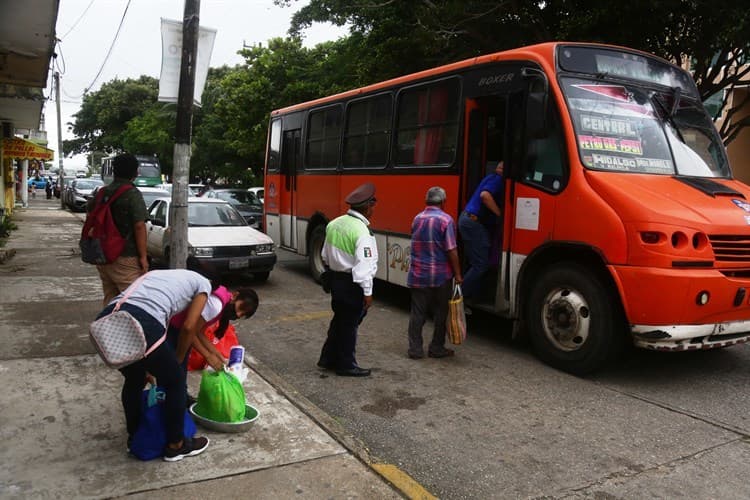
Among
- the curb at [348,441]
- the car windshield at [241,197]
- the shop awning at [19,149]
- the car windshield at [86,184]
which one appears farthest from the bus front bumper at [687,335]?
the car windshield at [86,184]

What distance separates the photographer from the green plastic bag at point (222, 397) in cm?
392

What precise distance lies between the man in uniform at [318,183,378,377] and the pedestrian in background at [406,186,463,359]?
2.51 feet

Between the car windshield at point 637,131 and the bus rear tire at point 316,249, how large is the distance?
5310mm

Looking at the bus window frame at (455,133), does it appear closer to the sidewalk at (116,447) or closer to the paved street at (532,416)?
the paved street at (532,416)

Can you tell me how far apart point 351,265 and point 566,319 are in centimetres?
207

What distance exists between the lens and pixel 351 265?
506 centimetres

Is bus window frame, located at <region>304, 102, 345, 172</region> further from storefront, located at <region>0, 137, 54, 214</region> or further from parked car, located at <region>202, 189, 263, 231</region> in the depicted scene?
storefront, located at <region>0, 137, 54, 214</region>

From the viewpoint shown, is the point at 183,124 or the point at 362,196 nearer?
the point at 362,196

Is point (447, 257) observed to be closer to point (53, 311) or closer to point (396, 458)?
point (396, 458)

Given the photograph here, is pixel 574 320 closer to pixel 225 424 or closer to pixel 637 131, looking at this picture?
pixel 637 131

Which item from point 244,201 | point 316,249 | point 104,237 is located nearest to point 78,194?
point 244,201

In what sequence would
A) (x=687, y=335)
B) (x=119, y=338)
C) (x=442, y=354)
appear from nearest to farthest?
1. (x=119, y=338)
2. (x=687, y=335)
3. (x=442, y=354)

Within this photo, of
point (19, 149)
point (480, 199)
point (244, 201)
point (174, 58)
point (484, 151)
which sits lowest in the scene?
point (244, 201)

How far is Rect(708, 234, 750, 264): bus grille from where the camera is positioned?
4.92m
